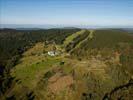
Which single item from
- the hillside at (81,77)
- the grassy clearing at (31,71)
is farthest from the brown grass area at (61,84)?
the grassy clearing at (31,71)

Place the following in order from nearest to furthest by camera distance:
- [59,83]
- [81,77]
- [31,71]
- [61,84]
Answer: [61,84], [59,83], [81,77], [31,71]

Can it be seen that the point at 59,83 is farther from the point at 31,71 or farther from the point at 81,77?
the point at 31,71

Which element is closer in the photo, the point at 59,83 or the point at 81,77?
the point at 59,83

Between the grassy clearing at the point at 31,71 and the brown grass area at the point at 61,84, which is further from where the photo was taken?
the grassy clearing at the point at 31,71

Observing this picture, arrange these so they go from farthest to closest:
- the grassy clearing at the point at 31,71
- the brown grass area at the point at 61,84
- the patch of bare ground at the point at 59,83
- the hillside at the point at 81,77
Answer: the grassy clearing at the point at 31,71, the patch of bare ground at the point at 59,83, the brown grass area at the point at 61,84, the hillside at the point at 81,77

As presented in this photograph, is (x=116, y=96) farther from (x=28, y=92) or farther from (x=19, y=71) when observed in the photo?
(x=19, y=71)

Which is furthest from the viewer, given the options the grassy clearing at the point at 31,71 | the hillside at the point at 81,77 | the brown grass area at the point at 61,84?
the grassy clearing at the point at 31,71

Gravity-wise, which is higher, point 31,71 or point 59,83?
point 59,83

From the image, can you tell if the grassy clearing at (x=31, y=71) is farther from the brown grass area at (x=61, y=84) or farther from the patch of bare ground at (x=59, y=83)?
the brown grass area at (x=61, y=84)

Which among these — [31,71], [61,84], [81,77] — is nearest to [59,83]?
[61,84]

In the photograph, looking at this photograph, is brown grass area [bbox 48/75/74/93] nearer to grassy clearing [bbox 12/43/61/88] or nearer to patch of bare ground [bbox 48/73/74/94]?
patch of bare ground [bbox 48/73/74/94]

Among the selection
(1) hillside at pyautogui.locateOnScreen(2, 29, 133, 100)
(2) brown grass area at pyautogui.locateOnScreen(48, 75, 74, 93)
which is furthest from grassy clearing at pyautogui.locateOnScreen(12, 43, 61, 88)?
(2) brown grass area at pyautogui.locateOnScreen(48, 75, 74, 93)

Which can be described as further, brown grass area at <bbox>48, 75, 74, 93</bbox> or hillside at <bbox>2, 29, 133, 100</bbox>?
brown grass area at <bbox>48, 75, 74, 93</bbox>
